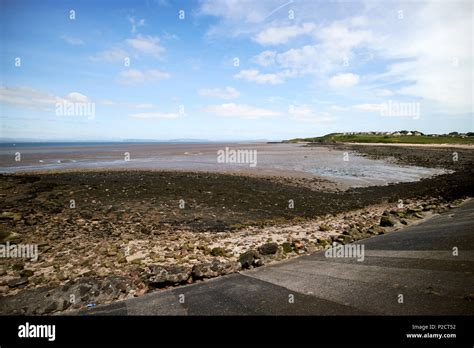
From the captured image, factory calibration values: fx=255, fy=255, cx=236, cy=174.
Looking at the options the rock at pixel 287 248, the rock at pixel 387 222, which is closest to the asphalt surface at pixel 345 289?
the rock at pixel 287 248

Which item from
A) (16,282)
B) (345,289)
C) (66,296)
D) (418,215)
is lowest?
(16,282)

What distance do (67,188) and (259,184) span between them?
18.6 m

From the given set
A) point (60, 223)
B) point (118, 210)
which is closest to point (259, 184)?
point (118, 210)

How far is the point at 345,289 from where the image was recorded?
252 inches

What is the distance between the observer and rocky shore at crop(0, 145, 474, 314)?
25.3 feet

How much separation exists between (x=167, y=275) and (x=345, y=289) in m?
4.98

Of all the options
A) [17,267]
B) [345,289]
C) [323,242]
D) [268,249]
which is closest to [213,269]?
[268,249]

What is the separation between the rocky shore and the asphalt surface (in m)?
0.89

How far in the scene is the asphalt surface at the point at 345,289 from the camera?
5.47 metres

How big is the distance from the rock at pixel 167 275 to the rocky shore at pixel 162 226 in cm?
3

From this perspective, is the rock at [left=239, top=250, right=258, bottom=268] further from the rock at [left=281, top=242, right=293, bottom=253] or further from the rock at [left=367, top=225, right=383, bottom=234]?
the rock at [left=367, top=225, right=383, bottom=234]

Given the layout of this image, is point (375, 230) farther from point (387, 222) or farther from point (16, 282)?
point (16, 282)

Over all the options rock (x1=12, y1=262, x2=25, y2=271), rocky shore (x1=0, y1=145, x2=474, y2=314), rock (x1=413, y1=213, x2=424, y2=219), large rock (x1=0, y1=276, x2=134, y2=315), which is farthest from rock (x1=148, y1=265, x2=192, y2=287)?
rock (x1=413, y1=213, x2=424, y2=219)

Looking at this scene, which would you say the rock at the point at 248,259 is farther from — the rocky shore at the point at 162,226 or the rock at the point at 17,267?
the rock at the point at 17,267
